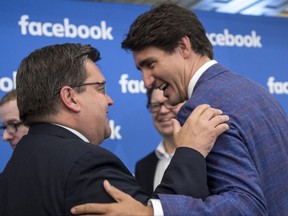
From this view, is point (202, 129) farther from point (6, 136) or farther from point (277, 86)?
point (277, 86)

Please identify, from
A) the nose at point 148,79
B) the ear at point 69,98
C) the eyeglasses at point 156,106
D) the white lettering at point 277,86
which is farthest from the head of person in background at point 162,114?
the ear at point 69,98

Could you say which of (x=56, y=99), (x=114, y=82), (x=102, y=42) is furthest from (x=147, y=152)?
(x=56, y=99)

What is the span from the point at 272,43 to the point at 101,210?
2.32 meters

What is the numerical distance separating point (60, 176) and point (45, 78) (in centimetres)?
34

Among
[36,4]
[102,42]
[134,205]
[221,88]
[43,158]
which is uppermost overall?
[36,4]

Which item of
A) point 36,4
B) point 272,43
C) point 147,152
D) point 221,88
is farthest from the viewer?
point 272,43

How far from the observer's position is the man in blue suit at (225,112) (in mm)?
1252

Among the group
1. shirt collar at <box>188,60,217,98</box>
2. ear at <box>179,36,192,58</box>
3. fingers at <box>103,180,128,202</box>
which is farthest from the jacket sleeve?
ear at <box>179,36,192,58</box>

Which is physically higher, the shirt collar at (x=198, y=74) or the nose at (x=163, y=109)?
the shirt collar at (x=198, y=74)

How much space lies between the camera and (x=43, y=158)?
51.4 inches

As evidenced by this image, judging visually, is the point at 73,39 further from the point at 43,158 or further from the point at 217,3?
the point at 43,158

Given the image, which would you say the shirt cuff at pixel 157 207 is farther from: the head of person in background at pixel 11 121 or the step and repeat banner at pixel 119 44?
the step and repeat banner at pixel 119 44

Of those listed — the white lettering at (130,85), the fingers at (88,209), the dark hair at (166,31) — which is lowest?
the fingers at (88,209)

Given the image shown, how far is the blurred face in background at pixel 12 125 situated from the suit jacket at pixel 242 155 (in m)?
1.35
